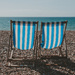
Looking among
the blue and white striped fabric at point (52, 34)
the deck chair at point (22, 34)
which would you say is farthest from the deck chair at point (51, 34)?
the deck chair at point (22, 34)

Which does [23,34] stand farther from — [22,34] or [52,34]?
[52,34]

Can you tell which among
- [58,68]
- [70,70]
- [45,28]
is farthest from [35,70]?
[45,28]

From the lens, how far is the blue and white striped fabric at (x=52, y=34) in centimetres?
348

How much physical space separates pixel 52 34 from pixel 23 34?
87cm

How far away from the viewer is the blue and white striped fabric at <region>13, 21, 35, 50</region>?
3416 mm

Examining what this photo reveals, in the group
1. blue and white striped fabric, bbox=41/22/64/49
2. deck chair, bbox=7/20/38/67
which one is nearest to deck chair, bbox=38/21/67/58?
blue and white striped fabric, bbox=41/22/64/49

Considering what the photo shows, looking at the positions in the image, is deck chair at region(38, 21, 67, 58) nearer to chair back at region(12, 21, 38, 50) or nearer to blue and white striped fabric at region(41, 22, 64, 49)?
blue and white striped fabric at region(41, 22, 64, 49)

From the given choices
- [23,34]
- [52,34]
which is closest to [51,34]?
[52,34]

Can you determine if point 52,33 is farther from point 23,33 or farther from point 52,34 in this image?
point 23,33

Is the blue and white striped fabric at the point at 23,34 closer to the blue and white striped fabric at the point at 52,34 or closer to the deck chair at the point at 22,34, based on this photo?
the deck chair at the point at 22,34

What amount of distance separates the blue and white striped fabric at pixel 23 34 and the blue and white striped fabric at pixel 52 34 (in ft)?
1.17

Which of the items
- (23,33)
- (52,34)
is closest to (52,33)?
(52,34)

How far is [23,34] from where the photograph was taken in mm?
3504

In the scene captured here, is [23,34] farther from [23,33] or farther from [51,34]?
[51,34]
